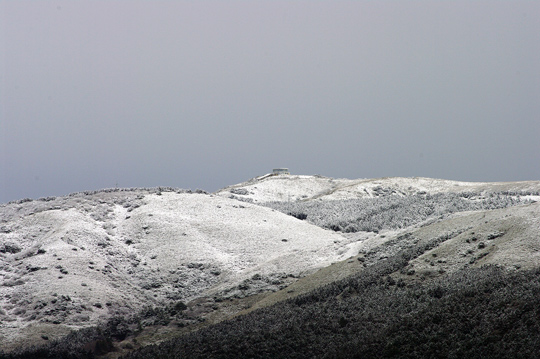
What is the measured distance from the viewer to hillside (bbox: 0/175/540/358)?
995 inches

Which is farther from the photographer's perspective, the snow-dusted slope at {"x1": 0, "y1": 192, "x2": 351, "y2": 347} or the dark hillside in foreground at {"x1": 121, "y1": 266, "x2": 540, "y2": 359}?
the snow-dusted slope at {"x1": 0, "y1": 192, "x2": 351, "y2": 347}

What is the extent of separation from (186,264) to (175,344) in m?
17.9

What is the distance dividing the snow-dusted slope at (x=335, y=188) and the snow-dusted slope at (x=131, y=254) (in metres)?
26.2

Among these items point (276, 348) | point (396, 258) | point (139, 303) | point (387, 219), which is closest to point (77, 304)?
point (139, 303)

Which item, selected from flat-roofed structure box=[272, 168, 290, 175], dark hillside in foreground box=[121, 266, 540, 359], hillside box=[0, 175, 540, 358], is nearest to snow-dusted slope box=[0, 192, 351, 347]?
hillside box=[0, 175, 540, 358]

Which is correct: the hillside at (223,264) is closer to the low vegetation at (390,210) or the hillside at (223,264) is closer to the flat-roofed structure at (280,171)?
the low vegetation at (390,210)

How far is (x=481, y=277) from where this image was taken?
2455 cm

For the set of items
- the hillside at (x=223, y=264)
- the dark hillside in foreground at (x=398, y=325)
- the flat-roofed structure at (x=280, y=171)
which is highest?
the flat-roofed structure at (x=280, y=171)

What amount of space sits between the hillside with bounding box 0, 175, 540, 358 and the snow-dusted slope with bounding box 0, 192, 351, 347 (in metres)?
0.14

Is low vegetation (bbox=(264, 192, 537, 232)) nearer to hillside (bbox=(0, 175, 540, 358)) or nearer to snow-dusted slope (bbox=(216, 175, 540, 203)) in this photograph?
hillside (bbox=(0, 175, 540, 358))

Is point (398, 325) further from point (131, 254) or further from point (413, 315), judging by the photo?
point (131, 254)

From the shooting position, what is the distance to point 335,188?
8956 centimetres

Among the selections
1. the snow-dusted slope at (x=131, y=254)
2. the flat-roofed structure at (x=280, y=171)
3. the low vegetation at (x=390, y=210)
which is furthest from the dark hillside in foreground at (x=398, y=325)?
the flat-roofed structure at (x=280, y=171)

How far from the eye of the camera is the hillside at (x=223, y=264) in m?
25.3
